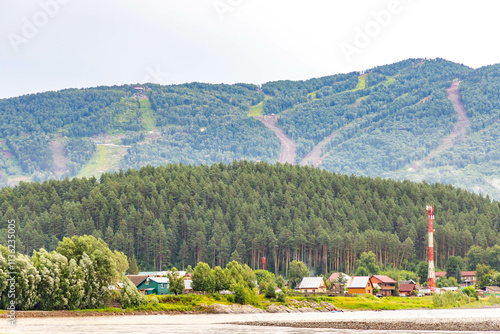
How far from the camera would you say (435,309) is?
457 feet

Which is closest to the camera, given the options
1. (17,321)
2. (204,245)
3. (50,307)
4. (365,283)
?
(17,321)

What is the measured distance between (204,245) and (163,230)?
12068 millimetres

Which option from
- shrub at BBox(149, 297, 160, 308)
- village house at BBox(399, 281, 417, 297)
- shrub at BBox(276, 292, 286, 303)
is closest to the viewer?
shrub at BBox(149, 297, 160, 308)

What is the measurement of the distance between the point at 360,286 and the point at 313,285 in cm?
1081

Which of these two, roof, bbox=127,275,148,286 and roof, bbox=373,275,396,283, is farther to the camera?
roof, bbox=373,275,396,283

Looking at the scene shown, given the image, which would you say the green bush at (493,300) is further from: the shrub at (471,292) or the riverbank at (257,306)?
the shrub at (471,292)

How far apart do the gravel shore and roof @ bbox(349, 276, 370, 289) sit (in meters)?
48.2

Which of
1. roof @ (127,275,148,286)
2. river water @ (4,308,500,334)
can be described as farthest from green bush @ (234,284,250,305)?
roof @ (127,275,148,286)

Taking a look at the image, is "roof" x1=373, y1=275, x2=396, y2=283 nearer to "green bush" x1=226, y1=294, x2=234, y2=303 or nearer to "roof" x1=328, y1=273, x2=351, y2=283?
"roof" x1=328, y1=273, x2=351, y2=283

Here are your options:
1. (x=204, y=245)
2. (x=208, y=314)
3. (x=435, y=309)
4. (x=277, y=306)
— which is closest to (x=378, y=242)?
(x=204, y=245)

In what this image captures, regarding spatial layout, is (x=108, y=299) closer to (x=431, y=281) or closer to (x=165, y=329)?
(x=165, y=329)

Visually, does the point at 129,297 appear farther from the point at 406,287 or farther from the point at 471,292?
the point at 406,287

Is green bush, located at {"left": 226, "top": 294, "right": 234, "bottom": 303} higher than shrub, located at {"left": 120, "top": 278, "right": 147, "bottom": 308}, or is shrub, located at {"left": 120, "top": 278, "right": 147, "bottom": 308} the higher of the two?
shrub, located at {"left": 120, "top": 278, "right": 147, "bottom": 308}

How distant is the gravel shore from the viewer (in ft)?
330
